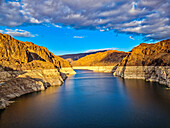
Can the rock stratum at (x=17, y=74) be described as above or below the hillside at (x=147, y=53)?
below

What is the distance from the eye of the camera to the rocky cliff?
71.2 metres

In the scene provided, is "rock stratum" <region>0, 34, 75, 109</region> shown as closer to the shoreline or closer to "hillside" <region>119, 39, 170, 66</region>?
the shoreline

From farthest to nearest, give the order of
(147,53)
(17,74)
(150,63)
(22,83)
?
(147,53)
(150,63)
(17,74)
(22,83)

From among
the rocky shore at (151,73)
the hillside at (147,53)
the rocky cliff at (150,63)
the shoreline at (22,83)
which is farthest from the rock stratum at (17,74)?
the hillside at (147,53)

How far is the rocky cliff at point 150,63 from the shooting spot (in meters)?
71.2

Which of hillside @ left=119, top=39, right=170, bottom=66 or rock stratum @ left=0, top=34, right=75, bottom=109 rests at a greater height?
hillside @ left=119, top=39, right=170, bottom=66

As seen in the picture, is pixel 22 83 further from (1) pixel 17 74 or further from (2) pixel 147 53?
(2) pixel 147 53

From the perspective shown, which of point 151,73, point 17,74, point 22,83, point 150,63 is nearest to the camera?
point 22,83

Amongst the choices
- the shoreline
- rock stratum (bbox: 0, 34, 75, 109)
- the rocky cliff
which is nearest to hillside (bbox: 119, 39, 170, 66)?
the rocky cliff

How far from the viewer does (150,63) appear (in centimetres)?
8962

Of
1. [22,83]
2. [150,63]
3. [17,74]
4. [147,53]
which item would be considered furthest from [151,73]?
[17,74]

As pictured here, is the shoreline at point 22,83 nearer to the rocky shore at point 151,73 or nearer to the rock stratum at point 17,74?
the rock stratum at point 17,74

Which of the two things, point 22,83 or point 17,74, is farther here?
point 17,74

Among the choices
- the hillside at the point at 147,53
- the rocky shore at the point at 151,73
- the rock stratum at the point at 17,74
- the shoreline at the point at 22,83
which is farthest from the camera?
the hillside at the point at 147,53
